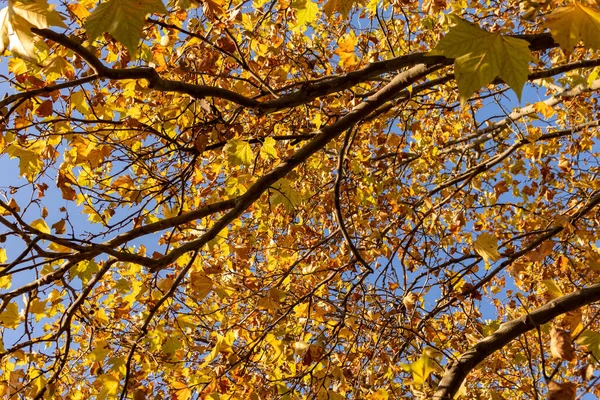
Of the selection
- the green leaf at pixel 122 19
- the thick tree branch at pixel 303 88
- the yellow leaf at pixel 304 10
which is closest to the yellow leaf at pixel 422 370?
the thick tree branch at pixel 303 88

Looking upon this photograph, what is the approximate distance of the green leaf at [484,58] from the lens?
3.94 ft

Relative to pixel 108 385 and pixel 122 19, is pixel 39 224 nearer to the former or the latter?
pixel 108 385

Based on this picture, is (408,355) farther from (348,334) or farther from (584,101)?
(584,101)

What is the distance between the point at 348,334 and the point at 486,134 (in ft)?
12.6

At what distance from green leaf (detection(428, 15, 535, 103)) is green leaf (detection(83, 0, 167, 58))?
80 cm

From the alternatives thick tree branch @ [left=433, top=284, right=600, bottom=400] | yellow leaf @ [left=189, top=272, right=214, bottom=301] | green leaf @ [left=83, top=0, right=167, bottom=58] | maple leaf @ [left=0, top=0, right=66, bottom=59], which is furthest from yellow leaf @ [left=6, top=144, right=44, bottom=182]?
thick tree branch @ [left=433, top=284, right=600, bottom=400]

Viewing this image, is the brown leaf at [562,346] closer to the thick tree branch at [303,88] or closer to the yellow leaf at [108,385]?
the thick tree branch at [303,88]

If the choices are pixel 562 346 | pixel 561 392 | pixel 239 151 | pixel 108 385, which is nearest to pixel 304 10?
pixel 239 151

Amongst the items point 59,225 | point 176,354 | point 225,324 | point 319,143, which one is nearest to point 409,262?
point 225,324

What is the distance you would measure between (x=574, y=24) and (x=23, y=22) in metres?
1.57

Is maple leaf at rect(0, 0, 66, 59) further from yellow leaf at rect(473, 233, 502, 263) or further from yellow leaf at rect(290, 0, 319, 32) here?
yellow leaf at rect(473, 233, 502, 263)

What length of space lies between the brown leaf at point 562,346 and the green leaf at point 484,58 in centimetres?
122

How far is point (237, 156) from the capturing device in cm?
263

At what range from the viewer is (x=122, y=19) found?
1229 mm
